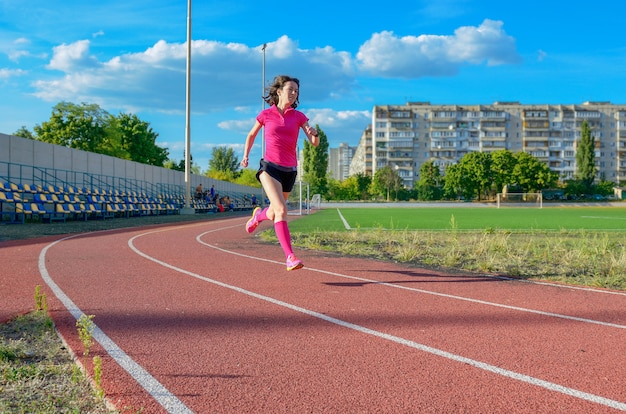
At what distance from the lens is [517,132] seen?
13312 centimetres

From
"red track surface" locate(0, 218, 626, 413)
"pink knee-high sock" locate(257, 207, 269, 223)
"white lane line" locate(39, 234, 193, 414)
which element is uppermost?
"pink knee-high sock" locate(257, 207, 269, 223)

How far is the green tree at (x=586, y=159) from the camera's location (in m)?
105

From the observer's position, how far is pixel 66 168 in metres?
26.0

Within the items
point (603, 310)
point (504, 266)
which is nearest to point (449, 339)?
point (603, 310)

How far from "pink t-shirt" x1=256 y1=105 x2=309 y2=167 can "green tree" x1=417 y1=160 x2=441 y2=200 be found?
289 ft

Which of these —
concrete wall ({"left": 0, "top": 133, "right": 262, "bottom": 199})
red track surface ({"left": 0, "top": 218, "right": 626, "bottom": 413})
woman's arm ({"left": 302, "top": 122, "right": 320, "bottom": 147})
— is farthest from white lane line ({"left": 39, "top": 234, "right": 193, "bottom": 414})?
concrete wall ({"left": 0, "top": 133, "right": 262, "bottom": 199})

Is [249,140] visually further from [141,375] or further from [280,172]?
[141,375]

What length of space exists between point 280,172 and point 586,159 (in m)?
115

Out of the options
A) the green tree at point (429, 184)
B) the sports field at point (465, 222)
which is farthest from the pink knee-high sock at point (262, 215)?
the green tree at point (429, 184)

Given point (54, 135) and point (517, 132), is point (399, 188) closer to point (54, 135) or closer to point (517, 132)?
point (517, 132)

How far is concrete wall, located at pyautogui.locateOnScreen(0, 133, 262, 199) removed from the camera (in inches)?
845

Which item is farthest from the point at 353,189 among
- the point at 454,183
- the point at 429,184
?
the point at 454,183

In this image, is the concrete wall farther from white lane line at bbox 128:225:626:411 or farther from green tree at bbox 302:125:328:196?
green tree at bbox 302:125:328:196

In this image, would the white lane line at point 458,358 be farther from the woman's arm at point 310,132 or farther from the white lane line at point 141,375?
the woman's arm at point 310,132
